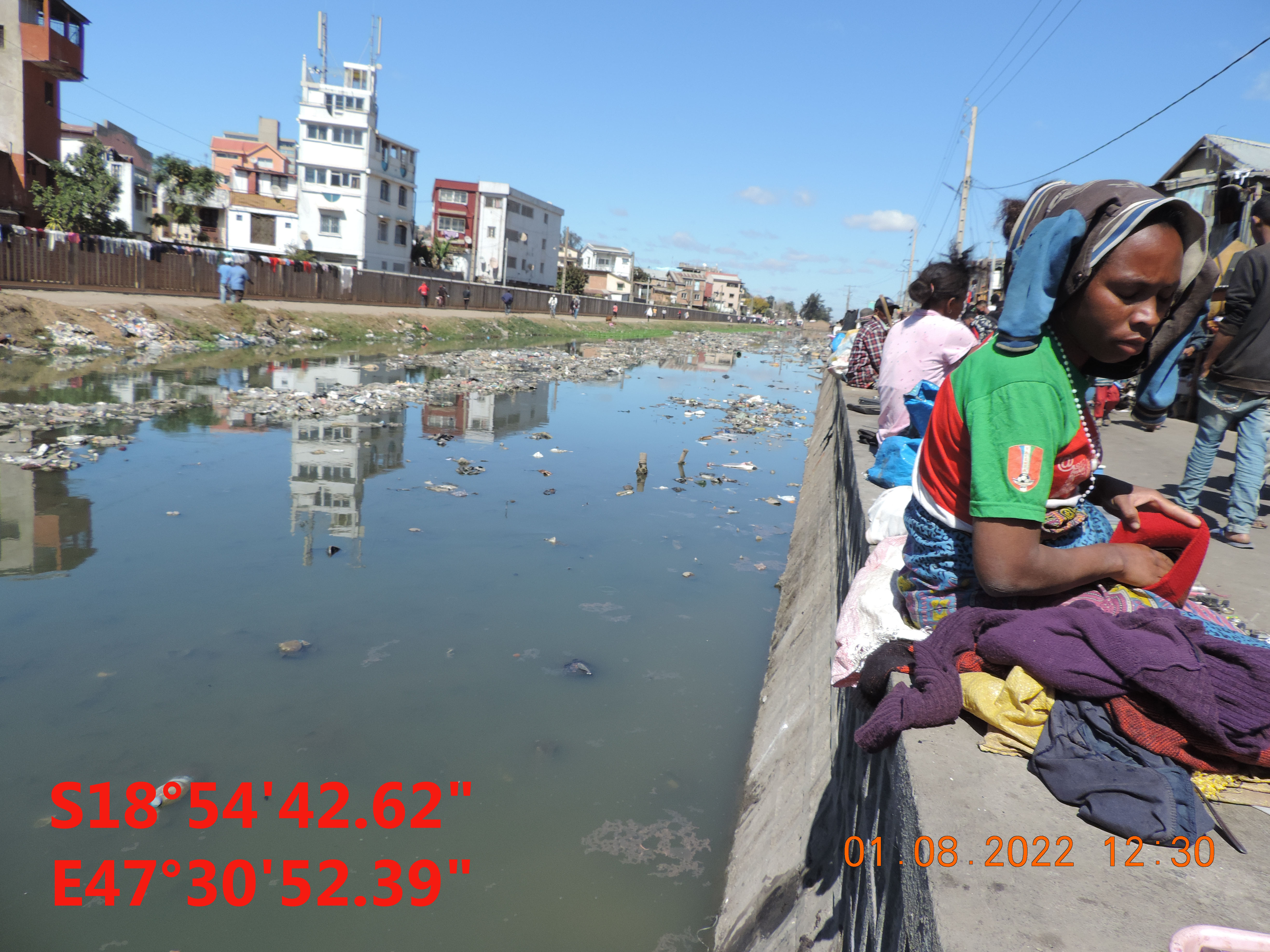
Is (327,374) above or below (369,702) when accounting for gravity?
above

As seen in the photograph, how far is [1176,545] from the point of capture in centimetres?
202

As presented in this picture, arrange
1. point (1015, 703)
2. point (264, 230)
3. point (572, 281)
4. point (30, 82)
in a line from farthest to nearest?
point (572, 281)
point (264, 230)
point (30, 82)
point (1015, 703)

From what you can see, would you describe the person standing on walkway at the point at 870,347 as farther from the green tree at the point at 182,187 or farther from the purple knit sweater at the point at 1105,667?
the green tree at the point at 182,187

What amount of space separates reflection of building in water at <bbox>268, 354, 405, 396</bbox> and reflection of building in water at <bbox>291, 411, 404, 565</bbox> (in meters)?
2.31

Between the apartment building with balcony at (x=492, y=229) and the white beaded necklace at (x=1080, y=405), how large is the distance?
56.8 m

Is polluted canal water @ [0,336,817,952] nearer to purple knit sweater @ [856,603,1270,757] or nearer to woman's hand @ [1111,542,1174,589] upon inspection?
purple knit sweater @ [856,603,1270,757]

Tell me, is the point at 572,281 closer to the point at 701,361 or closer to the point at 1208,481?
the point at 701,361

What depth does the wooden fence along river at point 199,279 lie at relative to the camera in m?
17.6

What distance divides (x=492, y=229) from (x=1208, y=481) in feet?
181

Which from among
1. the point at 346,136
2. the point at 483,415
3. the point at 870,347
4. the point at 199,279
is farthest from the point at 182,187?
the point at 870,347

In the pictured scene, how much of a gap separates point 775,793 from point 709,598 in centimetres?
277

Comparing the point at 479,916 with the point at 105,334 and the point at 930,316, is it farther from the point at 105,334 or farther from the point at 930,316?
the point at 105,334

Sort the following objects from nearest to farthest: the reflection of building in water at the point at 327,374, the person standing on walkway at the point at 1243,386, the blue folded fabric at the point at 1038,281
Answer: the blue folded fabric at the point at 1038,281 < the person standing on walkway at the point at 1243,386 < the reflection of building in water at the point at 327,374

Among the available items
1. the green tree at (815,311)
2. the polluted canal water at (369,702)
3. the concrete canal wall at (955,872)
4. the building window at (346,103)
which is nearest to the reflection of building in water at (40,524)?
the polluted canal water at (369,702)
